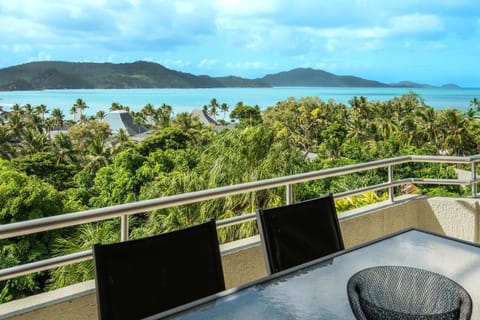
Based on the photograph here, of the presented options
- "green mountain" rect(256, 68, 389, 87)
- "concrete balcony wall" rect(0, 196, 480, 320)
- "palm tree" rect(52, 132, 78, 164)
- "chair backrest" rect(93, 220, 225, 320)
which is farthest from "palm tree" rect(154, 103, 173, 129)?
"chair backrest" rect(93, 220, 225, 320)

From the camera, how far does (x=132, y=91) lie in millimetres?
51219

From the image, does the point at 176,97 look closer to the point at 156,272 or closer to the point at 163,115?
the point at 163,115

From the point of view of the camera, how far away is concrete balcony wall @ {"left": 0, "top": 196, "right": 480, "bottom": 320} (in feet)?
5.47

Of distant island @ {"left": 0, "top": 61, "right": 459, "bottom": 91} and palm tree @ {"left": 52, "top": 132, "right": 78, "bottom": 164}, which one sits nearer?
palm tree @ {"left": 52, "top": 132, "right": 78, "bottom": 164}

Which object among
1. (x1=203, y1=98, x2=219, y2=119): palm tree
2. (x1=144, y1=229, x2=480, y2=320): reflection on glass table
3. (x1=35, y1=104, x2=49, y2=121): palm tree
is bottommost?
(x1=144, y1=229, x2=480, y2=320): reflection on glass table

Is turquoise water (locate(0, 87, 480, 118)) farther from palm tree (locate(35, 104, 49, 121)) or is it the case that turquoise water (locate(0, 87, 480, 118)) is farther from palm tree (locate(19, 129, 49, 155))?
palm tree (locate(19, 129, 49, 155))

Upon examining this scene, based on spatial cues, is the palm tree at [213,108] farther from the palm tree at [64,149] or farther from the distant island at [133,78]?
the palm tree at [64,149]

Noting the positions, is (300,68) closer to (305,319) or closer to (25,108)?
(25,108)

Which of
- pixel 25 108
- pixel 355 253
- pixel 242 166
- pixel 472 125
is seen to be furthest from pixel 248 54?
pixel 355 253

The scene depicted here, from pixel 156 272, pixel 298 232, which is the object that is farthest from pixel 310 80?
pixel 156 272

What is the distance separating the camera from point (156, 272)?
4.39 feet

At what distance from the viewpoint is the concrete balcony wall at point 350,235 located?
1.67m

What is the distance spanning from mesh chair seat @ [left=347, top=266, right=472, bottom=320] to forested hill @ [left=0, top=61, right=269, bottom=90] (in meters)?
43.6

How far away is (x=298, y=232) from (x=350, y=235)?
1.35 metres
